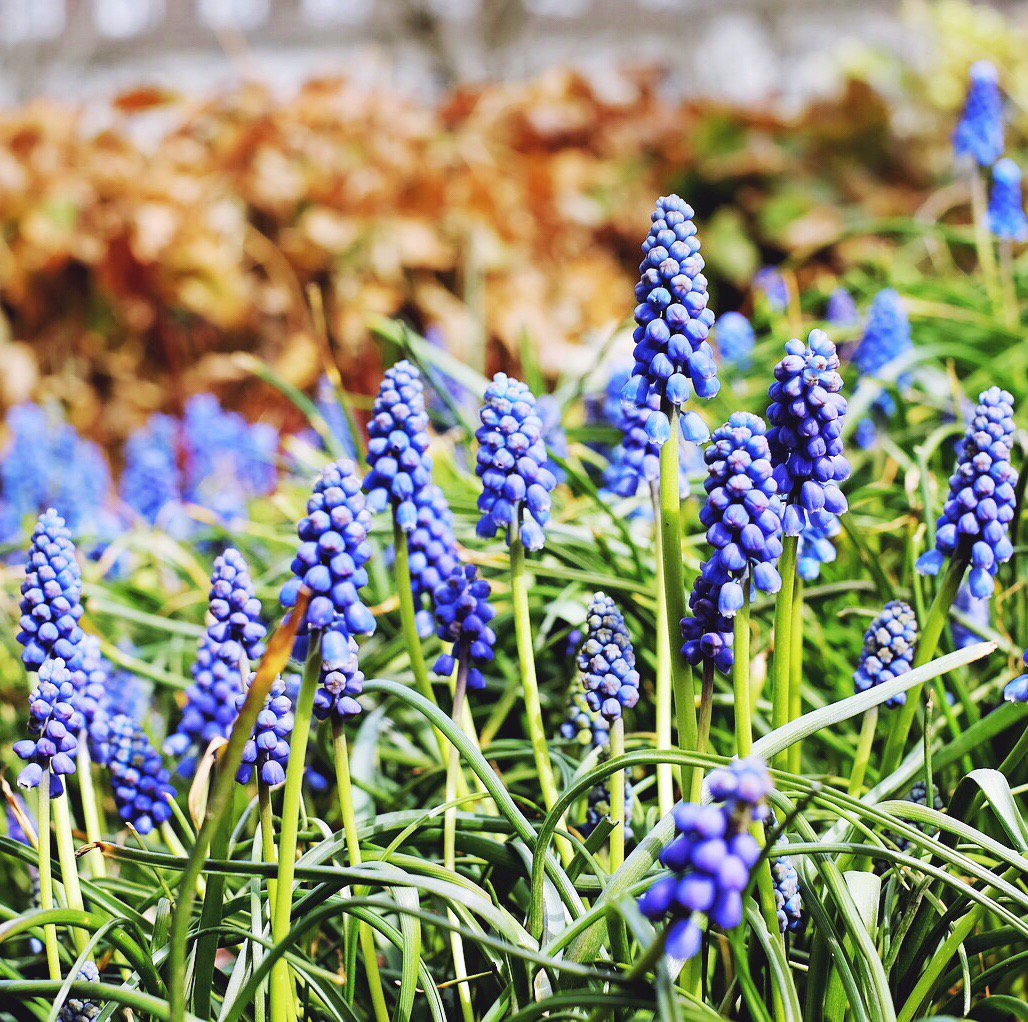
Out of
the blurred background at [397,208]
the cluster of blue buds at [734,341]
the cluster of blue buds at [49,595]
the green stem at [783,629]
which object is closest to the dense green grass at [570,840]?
the green stem at [783,629]

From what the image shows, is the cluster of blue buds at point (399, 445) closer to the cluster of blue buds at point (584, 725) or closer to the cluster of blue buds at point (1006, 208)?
the cluster of blue buds at point (584, 725)

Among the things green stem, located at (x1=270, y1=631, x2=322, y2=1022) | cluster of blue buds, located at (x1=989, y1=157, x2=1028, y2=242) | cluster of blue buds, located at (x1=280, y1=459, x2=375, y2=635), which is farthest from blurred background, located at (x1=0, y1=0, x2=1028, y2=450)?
green stem, located at (x1=270, y1=631, x2=322, y2=1022)

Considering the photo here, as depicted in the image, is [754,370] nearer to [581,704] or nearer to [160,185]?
[581,704]

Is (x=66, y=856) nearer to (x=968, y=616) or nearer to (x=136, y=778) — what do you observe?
(x=136, y=778)

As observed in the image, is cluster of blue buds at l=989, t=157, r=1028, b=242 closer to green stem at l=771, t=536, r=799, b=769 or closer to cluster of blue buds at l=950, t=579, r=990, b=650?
cluster of blue buds at l=950, t=579, r=990, b=650

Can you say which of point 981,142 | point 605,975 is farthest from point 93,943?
point 981,142
